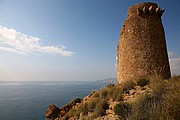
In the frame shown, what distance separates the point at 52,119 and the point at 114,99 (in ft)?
20.8

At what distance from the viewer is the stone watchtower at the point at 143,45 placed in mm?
9398

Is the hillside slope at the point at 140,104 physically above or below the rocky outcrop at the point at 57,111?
above

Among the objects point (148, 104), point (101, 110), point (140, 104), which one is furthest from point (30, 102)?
point (148, 104)

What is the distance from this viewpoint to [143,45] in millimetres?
9625

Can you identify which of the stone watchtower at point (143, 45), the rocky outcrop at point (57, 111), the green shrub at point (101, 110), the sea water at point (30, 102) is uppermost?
the stone watchtower at point (143, 45)

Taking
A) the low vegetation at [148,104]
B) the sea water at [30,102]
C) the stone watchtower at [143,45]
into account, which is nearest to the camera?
the low vegetation at [148,104]

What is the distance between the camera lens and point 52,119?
1155 centimetres

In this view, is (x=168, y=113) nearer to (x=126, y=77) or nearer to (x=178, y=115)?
(x=178, y=115)

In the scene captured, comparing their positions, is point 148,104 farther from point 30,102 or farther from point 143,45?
point 30,102

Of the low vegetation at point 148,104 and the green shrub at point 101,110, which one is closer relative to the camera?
the low vegetation at point 148,104

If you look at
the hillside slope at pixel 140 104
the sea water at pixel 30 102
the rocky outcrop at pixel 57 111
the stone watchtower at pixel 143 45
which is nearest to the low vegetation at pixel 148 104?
the hillside slope at pixel 140 104

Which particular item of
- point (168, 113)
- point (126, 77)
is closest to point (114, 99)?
point (126, 77)

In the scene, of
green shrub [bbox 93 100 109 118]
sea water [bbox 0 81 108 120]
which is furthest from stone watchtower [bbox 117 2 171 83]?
green shrub [bbox 93 100 109 118]

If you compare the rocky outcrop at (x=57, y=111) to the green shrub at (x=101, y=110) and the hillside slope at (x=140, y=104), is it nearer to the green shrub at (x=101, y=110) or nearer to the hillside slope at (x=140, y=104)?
the hillside slope at (x=140, y=104)
